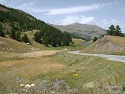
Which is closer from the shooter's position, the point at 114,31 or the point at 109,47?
the point at 109,47

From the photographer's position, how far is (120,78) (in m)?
20.8

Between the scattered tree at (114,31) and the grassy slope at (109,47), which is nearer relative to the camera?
the grassy slope at (109,47)

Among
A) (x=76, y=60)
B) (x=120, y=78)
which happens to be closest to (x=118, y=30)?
(x=76, y=60)

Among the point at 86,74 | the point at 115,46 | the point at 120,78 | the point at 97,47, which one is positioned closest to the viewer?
the point at 120,78

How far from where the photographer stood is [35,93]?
12.7m

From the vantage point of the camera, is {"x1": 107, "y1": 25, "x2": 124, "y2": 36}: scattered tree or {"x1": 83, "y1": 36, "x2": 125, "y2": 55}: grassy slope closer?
{"x1": 83, "y1": 36, "x2": 125, "y2": 55}: grassy slope

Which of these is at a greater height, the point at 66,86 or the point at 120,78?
the point at 120,78

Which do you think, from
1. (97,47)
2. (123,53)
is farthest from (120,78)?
(97,47)

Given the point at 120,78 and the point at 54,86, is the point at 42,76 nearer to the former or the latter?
the point at 54,86

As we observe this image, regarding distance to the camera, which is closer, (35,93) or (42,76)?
(35,93)

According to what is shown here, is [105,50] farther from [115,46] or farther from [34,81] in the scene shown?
[34,81]

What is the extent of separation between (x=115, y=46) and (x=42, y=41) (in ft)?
377

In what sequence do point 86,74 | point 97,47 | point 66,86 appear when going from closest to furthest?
1. point 66,86
2. point 86,74
3. point 97,47

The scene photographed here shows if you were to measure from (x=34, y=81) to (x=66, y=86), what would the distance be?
6051mm
